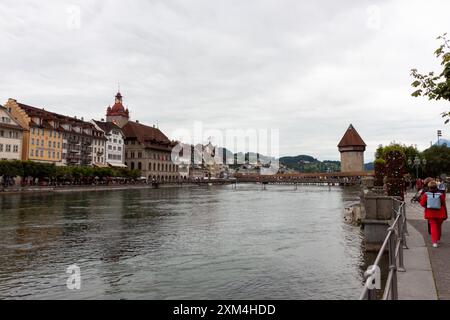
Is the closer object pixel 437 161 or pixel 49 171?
pixel 49 171

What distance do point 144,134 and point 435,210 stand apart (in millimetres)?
119340

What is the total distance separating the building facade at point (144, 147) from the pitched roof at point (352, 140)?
5775 cm

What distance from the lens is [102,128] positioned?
108 m

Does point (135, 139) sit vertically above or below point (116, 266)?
above

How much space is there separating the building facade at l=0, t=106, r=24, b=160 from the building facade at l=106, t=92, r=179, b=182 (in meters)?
44.9

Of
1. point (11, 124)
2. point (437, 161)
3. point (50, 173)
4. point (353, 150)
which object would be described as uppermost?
point (11, 124)

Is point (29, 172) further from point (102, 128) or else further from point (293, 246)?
point (293, 246)

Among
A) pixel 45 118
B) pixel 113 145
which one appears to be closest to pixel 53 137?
pixel 45 118

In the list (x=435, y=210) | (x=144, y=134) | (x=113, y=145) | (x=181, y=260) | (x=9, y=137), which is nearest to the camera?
(x=435, y=210)

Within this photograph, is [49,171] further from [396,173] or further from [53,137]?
[396,173]

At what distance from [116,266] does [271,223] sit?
14.5 m

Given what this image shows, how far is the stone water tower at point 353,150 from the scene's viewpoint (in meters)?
132

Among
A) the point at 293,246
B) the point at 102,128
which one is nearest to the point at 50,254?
the point at 293,246

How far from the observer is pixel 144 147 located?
11819cm
